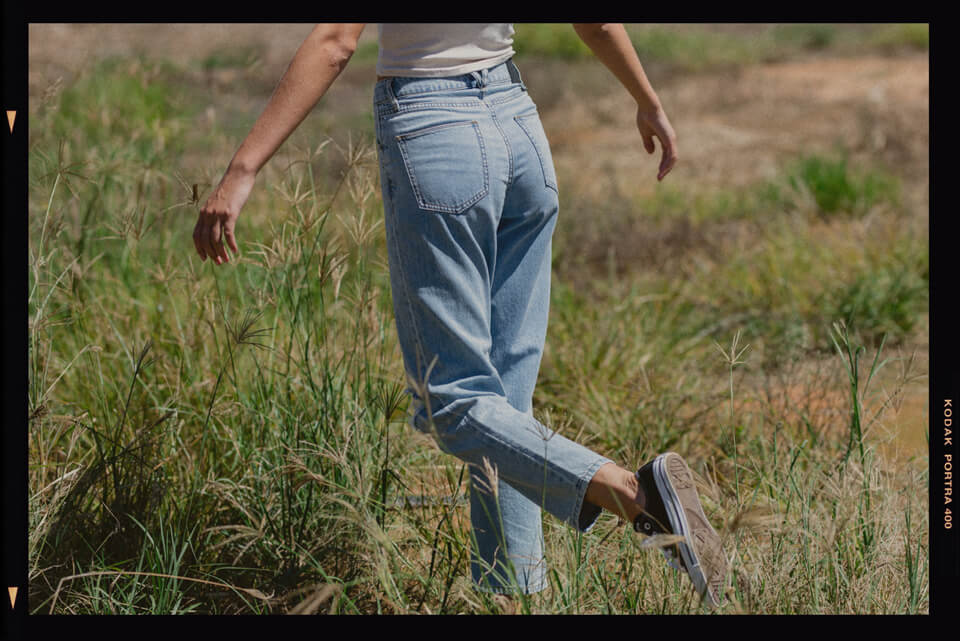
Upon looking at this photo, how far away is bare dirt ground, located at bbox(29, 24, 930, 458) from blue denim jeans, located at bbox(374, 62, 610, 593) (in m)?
2.32

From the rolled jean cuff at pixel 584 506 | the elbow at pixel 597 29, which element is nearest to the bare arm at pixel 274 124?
the elbow at pixel 597 29

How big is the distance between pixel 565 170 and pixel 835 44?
22.3ft

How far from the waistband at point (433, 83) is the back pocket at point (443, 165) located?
0.26 feet

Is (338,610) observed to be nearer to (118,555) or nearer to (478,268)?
(118,555)

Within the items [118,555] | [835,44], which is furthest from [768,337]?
[835,44]

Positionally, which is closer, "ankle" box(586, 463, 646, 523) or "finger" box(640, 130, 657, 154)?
"ankle" box(586, 463, 646, 523)

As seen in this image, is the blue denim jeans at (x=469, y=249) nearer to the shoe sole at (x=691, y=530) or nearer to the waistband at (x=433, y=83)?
the waistband at (x=433, y=83)

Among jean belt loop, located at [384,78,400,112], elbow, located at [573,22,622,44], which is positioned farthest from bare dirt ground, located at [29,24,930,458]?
jean belt loop, located at [384,78,400,112]

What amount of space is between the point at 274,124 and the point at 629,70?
87cm

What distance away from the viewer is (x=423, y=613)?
2168mm

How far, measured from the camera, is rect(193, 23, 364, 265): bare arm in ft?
6.53

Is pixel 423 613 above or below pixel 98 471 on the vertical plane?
below

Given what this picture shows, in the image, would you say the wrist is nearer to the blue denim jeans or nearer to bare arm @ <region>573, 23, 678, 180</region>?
the blue denim jeans

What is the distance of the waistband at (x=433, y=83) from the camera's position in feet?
6.64
